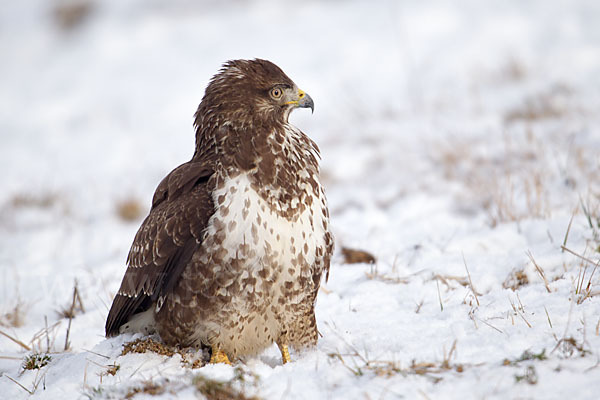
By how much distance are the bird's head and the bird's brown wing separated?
1.13ft

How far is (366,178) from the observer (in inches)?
308

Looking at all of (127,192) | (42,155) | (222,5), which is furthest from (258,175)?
(222,5)

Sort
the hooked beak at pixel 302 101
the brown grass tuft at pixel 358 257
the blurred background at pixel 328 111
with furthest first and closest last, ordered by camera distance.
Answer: the blurred background at pixel 328 111
the brown grass tuft at pixel 358 257
the hooked beak at pixel 302 101

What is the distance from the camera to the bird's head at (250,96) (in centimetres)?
353

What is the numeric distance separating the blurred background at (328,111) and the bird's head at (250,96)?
71.3 inches

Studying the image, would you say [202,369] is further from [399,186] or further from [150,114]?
[150,114]

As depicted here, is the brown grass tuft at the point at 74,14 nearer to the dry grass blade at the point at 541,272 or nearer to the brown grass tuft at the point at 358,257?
the brown grass tuft at the point at 358,257

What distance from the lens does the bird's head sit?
3527mm

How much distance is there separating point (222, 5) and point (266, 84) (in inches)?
646

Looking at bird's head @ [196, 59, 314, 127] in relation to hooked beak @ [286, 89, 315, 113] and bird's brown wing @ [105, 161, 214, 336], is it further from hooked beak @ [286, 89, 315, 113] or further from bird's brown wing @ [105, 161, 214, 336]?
bird's brown wing @ [105, 161, 214, 336]

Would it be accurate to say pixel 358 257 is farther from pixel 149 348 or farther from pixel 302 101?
pixel 149 348

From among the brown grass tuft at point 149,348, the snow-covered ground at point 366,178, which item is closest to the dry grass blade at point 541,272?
the snow-covered ground at point 366,178

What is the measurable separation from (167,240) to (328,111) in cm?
936

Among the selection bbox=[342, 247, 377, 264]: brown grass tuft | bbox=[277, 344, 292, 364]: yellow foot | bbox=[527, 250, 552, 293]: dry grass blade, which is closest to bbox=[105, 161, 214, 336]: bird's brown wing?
bbox=[277, 344, 292, 364]: yellow foot
